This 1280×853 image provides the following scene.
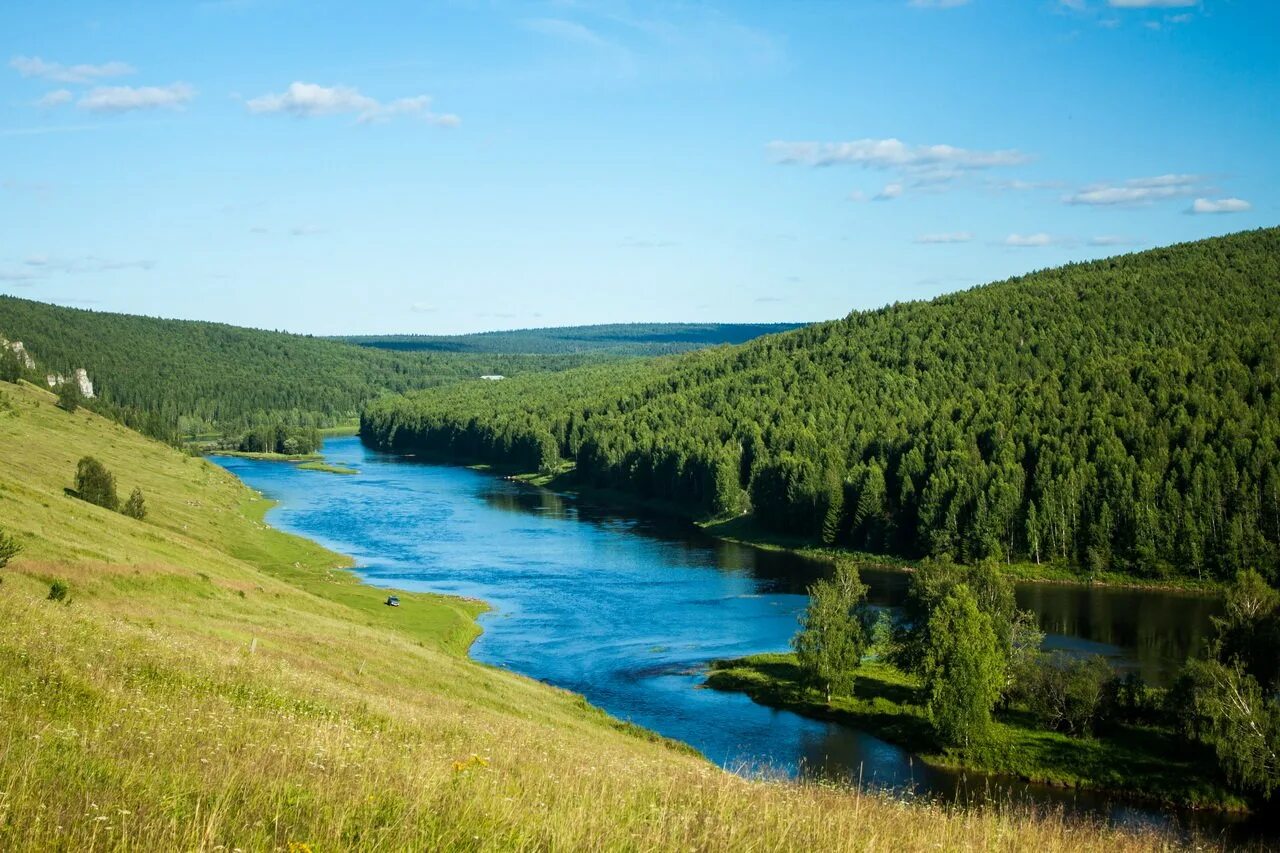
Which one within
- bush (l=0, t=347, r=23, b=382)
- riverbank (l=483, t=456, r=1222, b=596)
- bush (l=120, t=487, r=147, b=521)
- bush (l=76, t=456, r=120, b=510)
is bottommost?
riverbank (l=483, t=456, r=1222, b=596)

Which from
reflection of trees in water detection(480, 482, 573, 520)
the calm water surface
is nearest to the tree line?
the calm water surface

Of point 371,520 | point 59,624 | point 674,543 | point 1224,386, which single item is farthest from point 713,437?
point 59,624

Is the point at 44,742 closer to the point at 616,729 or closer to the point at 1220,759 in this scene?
the point at 616,729

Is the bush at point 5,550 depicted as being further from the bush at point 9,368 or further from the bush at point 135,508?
the bush at point 9,368

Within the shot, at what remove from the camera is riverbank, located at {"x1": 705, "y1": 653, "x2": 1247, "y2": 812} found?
137 ft

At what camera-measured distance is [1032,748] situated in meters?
45.9

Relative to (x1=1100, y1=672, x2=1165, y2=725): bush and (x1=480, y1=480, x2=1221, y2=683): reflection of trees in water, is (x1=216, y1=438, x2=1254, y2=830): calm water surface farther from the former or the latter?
(x1=1100, y1=672, x2=1165, y2=725): bush

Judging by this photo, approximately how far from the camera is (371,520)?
109 metres

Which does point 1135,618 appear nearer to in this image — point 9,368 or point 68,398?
point 68,398

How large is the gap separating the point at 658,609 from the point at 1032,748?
30996 mm

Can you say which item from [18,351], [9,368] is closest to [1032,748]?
[9,368]

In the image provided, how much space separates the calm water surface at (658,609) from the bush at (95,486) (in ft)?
60.3

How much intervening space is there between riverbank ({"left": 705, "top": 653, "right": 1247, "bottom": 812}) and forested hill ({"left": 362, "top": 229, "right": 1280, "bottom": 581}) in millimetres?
39125

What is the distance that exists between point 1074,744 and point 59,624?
4042 centimetres
